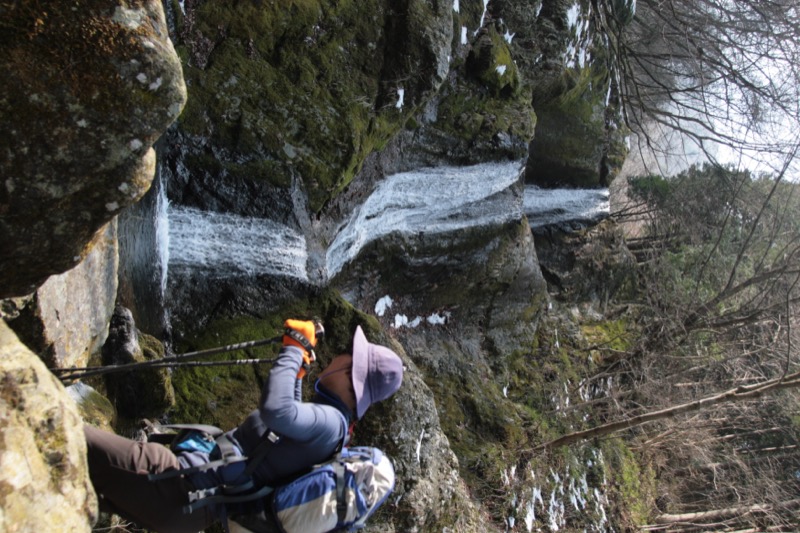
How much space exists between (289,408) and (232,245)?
285 cm

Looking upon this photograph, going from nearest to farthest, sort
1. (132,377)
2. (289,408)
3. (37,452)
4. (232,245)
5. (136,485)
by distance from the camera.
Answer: (37,452) → (289,408) → (136,485) → (132,377) → (232,245)

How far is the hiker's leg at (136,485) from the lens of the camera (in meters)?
2.68

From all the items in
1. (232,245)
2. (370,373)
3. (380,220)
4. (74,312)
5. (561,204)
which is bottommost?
(370,373)

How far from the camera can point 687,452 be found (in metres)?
9.84

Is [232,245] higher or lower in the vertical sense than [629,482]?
higher

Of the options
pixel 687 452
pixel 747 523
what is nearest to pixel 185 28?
pixel 687 452

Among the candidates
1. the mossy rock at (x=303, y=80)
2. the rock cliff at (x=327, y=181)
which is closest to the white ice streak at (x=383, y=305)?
the rock cliff at (x=327, y=181)

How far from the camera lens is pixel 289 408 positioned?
2.56 metres

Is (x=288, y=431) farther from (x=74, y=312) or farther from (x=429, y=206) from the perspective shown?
(x=429, y=206)

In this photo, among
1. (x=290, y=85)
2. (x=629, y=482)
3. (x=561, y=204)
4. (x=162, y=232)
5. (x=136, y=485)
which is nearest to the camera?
(x=136, y=485)

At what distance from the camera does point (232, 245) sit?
16.7 feet

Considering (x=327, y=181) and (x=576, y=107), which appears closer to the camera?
(x=327, y=181)

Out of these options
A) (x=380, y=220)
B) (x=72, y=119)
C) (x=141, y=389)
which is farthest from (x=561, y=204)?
(x=72, y=119)

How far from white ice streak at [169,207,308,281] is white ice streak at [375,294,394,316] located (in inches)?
73.3
